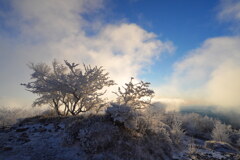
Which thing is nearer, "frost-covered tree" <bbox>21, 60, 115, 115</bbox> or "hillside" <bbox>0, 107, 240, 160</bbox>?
"hillside" <bbox>0, 107, 240, 160</bbox>

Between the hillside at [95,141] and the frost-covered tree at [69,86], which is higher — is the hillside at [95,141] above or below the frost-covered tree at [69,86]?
below

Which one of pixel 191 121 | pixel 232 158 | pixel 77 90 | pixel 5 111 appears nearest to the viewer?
pixel 232 158

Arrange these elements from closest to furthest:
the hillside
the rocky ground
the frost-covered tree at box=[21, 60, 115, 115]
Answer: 1. the rocky ground
2. the hillside
3. the frost-covered tree at box=[21, 60, 115, 115]

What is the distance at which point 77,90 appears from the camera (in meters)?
12.5

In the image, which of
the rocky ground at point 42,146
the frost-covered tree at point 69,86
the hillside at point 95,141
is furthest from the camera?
the frost-covered tree at point 69,86

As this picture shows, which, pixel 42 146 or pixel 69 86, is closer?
pixel 42 146

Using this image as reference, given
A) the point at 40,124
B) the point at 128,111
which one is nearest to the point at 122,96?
the point at 128,111

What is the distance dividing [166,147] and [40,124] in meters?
7.18

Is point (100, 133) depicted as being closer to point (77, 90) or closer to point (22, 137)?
point (22, 137)

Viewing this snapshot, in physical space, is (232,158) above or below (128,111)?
below

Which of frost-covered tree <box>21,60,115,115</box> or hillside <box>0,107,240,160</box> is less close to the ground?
frost-covered tree <box>21,60,115,115</box>

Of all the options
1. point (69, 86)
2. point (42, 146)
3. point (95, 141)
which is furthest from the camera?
point (69, 86)

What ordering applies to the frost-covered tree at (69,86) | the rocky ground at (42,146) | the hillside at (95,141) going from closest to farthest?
the rocky ground at (42,146), the hillside at (95,141), the frost-covered tree at (69,86)

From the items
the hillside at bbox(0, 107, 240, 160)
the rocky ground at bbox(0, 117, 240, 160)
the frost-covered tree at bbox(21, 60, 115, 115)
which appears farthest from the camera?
the frost-covered tree at bbox(21, 60, 115, 115)
